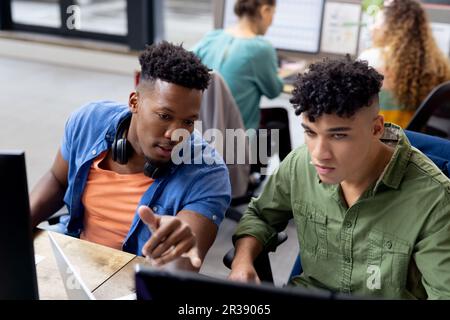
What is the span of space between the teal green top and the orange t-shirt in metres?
1.29

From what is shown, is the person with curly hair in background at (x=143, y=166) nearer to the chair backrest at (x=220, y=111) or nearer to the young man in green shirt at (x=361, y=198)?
the young man in green shirt at (x=361, y=198)

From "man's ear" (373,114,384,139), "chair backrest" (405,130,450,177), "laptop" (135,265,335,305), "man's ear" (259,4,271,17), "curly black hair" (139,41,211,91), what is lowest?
"chair backrest" (405,130,450,177)

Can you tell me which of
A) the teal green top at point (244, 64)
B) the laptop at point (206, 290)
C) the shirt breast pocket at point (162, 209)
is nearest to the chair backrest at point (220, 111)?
the teal green top at point (244, 64)

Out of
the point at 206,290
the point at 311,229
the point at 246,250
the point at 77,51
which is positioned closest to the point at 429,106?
the point at 311,229

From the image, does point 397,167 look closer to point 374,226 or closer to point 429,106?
point 374,226

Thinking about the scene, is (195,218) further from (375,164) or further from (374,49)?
(374,49)

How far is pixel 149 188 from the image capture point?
159 centimetres

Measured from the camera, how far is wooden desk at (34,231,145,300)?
4.14 feet

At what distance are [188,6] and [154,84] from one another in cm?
819

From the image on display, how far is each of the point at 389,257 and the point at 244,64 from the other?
1.70 m

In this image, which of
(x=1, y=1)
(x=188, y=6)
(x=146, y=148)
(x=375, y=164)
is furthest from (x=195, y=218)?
(x=188, y=6)

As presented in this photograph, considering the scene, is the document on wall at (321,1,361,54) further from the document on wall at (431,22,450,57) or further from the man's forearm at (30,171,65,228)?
the man's forearm at (30,171,65,228)

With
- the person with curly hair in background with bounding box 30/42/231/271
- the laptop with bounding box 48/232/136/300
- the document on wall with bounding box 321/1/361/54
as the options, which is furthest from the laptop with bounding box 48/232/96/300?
the document on wall with bounding box 321/1/361/54

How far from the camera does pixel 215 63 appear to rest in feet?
9.47
